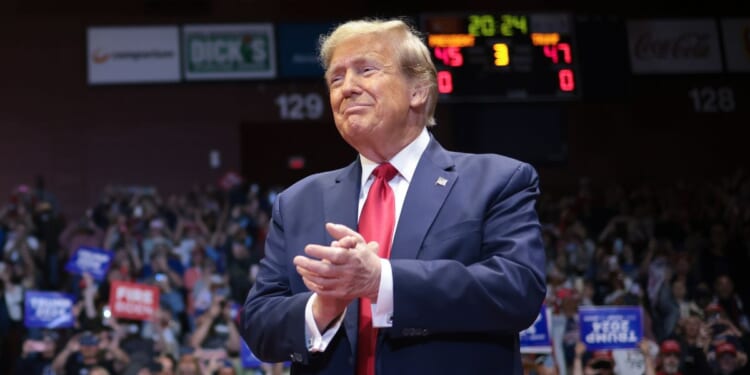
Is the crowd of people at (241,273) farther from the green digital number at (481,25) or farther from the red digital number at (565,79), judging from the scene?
the green digital number at (481,25)

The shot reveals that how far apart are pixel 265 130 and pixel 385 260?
1516 centimetres

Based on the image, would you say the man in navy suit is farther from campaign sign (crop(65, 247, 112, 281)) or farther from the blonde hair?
campaign sign (crop(65, 247, 112, 281))

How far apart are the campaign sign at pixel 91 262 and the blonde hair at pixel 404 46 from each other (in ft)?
29.9

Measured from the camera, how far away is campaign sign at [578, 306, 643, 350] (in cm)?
852

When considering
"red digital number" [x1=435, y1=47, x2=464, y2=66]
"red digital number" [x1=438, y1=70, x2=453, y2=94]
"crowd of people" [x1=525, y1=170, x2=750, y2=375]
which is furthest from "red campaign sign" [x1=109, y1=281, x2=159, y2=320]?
"crowd of people" [x1=525, y1=170, x2=750, y2=375]

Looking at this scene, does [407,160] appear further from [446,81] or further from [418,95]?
[446,81]

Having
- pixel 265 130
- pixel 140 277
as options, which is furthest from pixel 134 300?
pixel 265 130

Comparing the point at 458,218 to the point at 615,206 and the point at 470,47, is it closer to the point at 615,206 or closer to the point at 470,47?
the point at 470,47

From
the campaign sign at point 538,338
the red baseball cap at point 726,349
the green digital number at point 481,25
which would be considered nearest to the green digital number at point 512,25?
the green digital number at point 481,25

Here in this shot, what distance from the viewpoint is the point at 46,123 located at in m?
16.6

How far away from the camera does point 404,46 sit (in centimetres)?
225

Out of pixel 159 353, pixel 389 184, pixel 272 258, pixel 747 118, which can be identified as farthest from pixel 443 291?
pixel 747 118

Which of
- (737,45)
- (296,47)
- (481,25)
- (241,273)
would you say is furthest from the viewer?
(296,47)

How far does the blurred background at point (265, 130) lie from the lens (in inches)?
526
